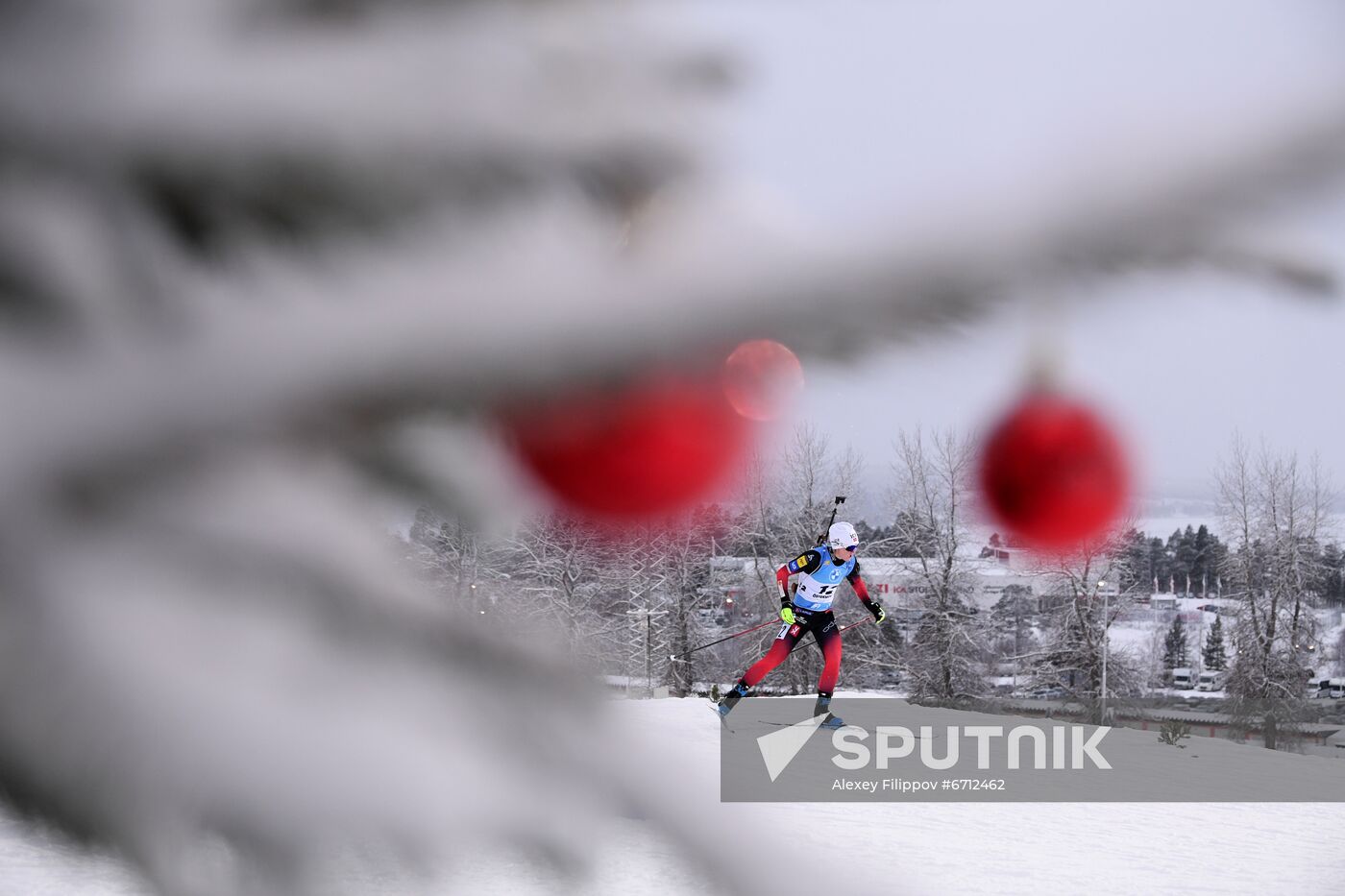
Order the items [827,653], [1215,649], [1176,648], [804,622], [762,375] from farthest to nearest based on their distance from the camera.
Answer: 1. [1176,648]
2. [1215,649]
3. [827,653]
4. [804,622]
5. [762,375]

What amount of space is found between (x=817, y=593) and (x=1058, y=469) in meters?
4.18

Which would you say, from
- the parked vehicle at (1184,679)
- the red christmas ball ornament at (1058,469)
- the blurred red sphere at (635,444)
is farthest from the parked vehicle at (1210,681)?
the blurred red sphere at (635,444)

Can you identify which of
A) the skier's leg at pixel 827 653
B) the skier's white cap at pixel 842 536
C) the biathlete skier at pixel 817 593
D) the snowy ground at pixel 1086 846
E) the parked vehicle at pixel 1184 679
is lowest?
the parked vehicle at pixel 1184 679

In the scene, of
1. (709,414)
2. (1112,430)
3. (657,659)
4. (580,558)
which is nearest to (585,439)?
(709,414)

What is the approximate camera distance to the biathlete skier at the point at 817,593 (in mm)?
4102

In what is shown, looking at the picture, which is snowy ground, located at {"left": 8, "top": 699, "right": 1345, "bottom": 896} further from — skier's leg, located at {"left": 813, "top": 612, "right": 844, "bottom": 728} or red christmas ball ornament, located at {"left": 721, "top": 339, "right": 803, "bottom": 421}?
red christmas ball ornament, located at {"left": 721, "top": 339, "right": 803, "bottom": 421}

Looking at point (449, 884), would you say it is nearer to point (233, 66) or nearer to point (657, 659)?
point (233, 66)

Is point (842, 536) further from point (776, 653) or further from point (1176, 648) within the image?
point (1176, 648)

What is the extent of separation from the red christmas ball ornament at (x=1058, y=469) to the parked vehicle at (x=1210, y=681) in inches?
619

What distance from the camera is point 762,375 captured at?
179 millimetres

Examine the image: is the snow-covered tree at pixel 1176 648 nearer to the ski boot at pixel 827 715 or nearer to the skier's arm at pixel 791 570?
the ski boot at pixel 827 715

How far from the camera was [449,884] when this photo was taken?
0.79ft

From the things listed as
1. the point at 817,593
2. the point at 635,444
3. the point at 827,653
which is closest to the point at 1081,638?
the point at 827,653

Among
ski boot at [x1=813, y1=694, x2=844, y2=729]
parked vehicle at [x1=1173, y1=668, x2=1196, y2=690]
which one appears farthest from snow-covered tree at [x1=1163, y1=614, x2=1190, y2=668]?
ski boot at [x1=813, y1=694, x2=844, y2=729]
